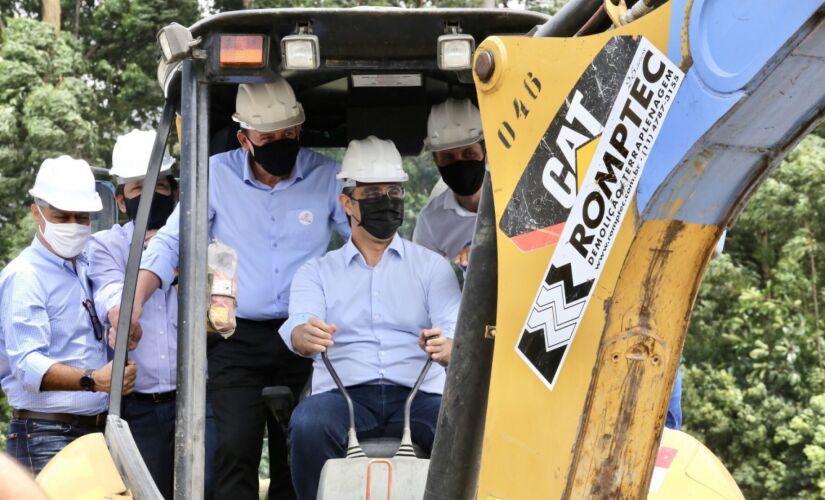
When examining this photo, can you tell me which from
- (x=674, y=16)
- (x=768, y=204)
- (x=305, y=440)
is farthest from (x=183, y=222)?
(x=768, y=204)

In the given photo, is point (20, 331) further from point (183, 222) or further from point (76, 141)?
point (76, 141)

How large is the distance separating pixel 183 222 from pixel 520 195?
164 cm

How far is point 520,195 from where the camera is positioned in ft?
8.73

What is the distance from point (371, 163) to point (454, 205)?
551 mm

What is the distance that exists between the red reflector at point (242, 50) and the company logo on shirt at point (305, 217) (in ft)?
3.24

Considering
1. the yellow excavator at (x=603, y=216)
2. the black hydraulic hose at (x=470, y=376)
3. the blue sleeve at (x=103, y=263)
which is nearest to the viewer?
the yellow excavator at (x=603, y=216)

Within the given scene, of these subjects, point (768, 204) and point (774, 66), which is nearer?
point (774, 66)

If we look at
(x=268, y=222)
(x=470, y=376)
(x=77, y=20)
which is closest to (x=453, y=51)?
(x=268, y=222)

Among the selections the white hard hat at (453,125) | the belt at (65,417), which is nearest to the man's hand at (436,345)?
the white hard hat at (453,125)

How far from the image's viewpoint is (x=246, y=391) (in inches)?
192

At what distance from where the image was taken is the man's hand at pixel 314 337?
4367 mm

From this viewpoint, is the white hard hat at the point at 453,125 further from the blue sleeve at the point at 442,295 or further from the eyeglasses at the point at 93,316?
the eyeglasses at the point at 93,316

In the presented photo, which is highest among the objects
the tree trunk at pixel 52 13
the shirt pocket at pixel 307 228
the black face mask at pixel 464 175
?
the tree trunk at pixel 52 13

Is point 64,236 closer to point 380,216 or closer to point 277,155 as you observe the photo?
point 277,155
